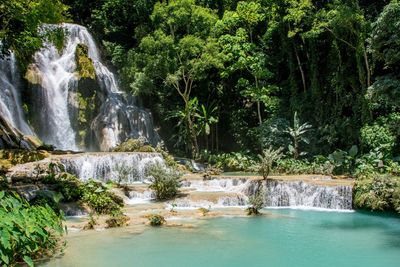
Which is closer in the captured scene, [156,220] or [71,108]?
[156,220]

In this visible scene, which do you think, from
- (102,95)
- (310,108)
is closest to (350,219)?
(310,108)

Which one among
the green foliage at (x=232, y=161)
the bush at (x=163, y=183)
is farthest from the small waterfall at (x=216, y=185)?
the green foliage at (x=232, y=161)

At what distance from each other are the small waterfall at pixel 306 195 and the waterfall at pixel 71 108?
13.0 meters

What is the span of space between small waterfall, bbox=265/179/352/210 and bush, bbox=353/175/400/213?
0.50 meters

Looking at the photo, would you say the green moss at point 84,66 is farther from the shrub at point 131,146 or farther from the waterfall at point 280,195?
the waterfall at point 280,195

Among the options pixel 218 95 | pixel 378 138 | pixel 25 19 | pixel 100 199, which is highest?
pixel 25 19

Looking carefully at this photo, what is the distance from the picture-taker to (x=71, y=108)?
2661cm

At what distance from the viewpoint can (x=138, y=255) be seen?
8992mm

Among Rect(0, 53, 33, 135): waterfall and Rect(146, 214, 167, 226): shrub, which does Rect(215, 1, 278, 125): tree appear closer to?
Rect(0, 53, 33, 135): waterfall

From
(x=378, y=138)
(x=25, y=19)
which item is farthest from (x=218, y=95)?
(x=25, y=19)

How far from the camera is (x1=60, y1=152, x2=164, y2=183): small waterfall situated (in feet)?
62.2

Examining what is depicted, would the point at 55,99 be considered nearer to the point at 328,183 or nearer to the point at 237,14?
the point at 237,14

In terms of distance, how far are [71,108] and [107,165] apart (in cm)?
804

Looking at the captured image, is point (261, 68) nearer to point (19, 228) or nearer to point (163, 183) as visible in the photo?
point (163, 183)
